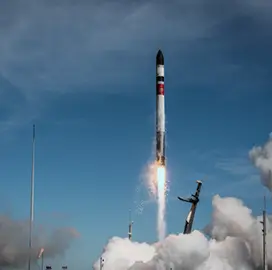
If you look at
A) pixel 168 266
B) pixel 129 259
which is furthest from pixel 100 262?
pixel 168 266

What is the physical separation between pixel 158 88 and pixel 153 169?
17204 mm

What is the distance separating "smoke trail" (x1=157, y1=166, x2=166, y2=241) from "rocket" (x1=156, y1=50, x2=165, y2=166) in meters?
2.28

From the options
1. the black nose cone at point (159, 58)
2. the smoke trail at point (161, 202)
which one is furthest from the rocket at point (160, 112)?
the smoke trail at point (161, 202)

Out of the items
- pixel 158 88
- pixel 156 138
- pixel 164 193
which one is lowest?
pixel 164 193

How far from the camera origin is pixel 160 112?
14025cm

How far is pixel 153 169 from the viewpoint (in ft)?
461

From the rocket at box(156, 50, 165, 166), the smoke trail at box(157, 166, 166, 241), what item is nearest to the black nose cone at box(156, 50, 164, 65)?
the rocket at box(156, 50, 165, 166)

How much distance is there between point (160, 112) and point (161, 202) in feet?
63.3

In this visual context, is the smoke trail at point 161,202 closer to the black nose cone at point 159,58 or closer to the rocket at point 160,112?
the rocket at point 160,112

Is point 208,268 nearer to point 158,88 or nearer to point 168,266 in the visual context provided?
point 168,266

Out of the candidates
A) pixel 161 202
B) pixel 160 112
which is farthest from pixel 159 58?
pixel 161 202

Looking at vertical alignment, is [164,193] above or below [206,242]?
above

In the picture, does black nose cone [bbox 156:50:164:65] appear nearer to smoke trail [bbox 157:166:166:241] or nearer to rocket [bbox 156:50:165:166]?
rocket [bbox 156:50:165:166]

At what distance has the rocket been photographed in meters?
139
